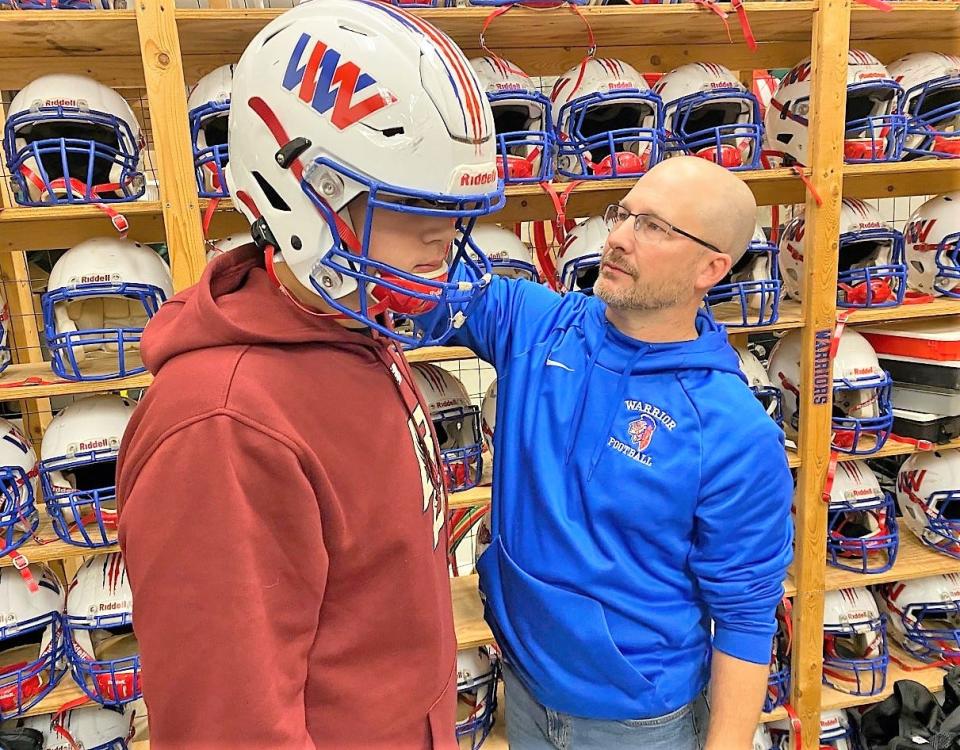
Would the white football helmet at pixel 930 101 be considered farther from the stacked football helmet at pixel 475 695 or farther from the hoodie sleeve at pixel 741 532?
the stacked football helmet at pixel 475 695

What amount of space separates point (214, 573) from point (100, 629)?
59.4 inches

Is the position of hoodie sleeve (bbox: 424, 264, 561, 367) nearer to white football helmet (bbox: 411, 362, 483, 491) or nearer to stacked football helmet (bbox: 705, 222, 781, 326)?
white football helmet (bbox: 411, 362, 483, 491)

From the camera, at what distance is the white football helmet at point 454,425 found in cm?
190

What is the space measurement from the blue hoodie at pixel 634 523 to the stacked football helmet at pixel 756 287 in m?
0.69

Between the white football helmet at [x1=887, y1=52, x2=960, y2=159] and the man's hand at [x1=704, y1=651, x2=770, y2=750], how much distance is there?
1.63m

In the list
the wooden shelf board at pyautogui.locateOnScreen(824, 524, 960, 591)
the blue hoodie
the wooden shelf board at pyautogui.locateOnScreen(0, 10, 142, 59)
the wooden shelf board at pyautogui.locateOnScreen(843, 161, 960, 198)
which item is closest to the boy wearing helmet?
the blue hoodie

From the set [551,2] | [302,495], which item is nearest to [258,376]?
[302,495]

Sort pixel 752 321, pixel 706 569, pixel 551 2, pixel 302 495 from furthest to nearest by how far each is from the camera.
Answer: pixel 752 321 < pixel 551 2 < pixel 706 569 < pixel 302 495

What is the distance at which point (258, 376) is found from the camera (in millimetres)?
725

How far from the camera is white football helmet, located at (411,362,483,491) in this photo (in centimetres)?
190

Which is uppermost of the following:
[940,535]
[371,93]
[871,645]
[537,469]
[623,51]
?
[623,51]

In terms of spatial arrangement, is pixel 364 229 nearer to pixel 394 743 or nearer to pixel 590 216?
pixel 394 743

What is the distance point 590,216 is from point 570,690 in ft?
4.20

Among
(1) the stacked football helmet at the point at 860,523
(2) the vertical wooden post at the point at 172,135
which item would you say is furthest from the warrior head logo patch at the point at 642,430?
(1) the stacked football helmet at the point at 860,523
